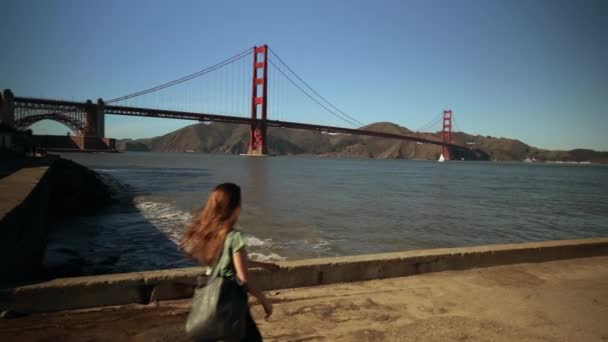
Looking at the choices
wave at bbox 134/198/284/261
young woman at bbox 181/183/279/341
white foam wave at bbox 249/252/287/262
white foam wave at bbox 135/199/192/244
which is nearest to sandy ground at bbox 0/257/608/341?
young woman at bbox 181/183/279/341

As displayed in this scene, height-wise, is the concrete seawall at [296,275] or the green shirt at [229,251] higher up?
the green shirt at [229,251]

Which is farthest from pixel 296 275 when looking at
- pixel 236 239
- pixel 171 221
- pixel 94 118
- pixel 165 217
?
pixel 94 118

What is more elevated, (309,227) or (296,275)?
(296,275)

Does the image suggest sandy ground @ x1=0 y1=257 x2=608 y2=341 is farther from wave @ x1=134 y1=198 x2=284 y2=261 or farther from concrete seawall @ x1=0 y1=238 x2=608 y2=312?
wave @ x1=134 y1=198 x2=284 y2=261

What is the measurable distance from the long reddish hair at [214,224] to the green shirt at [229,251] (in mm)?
26

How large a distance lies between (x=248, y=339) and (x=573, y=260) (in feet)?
14.3

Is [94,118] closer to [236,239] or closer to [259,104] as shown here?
[259,104]

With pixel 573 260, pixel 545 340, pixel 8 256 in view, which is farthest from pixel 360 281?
pixel 8 256

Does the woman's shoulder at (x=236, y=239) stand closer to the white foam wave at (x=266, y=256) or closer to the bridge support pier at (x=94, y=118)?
the white foam wave at (x=266, y=256)

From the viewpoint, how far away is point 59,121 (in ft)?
192

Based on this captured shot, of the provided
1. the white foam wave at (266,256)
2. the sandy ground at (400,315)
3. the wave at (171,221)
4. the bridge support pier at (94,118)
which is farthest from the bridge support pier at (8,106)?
the sandy ground at (400,315)

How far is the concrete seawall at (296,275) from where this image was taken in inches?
108

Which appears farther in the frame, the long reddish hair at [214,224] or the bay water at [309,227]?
the bay water at [309,227]

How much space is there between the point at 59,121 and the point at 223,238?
68.4m
